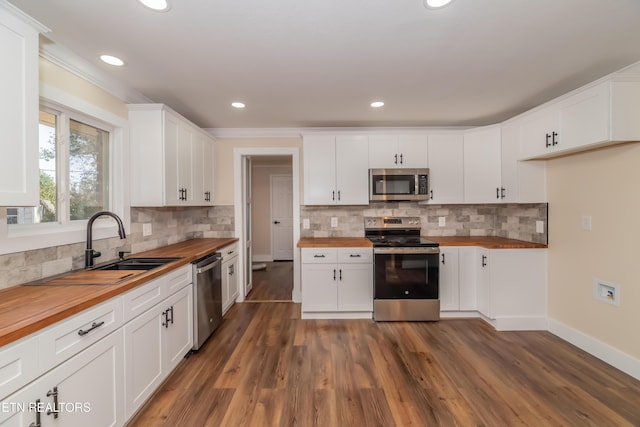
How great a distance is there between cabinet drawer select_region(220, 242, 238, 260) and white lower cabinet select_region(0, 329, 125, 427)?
1.73 meters

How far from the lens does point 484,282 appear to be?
311 centimetres

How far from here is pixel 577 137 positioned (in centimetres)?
233

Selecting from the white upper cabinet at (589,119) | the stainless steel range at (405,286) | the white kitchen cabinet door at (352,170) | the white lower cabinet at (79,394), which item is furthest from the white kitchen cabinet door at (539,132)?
the white lower cabinet at (79,394)

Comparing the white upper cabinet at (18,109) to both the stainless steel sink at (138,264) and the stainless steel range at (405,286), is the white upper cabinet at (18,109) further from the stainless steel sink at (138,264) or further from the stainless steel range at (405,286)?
the stainless steel range at (405,286)

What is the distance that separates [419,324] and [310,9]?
311 cm

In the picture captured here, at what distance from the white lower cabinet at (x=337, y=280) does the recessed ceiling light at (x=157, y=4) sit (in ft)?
7.98

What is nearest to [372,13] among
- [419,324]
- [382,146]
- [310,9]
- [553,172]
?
[310,9]

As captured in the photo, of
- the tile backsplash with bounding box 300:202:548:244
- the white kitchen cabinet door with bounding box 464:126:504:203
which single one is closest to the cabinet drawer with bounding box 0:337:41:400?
the tile backsplash with bounding box 300:202:548:244

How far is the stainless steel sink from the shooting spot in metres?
2.20

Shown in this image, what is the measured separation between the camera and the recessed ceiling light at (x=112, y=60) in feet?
6.55

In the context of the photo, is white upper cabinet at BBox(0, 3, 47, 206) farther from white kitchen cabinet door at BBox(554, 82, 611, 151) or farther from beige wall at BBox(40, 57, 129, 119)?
white kitchen cabinet door at BBox(554, 82, 611, 151)

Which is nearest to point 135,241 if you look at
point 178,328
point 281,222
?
point 178,328

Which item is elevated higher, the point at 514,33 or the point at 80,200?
the point at 514,33

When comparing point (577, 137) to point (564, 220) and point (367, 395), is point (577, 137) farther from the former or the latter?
point (367, 395)
